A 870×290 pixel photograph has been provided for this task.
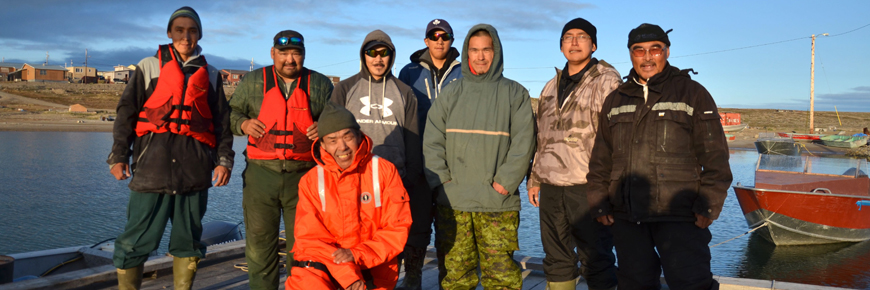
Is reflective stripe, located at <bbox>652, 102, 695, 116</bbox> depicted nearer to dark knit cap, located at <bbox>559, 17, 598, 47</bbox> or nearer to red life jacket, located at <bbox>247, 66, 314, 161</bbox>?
dark knit cap, located at <bbox>559, 17, 598, 47</bbox>

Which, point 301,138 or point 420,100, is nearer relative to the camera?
point 301,138

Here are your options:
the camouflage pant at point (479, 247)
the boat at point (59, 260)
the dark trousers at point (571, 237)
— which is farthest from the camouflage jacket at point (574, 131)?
the boat at point (59, 260)

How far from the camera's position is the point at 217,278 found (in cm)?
494

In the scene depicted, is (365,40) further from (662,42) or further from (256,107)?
(662,42)

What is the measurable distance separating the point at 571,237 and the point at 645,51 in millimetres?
1298

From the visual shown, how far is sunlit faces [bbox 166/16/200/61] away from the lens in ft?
12.2

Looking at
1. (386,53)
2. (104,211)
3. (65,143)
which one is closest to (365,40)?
(386,53)

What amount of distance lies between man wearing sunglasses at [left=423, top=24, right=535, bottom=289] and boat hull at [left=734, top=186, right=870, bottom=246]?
9339 mm

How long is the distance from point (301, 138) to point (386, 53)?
874 mm

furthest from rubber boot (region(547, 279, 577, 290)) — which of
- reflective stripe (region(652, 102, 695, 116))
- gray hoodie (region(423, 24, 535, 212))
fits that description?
reflective stripe (region(652, 102, 695, 116))

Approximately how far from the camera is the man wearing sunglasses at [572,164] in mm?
3646

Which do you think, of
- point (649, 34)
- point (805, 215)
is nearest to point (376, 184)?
point (649, 34)

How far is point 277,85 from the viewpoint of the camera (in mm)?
3943

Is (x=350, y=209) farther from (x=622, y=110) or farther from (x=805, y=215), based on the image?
(x=805, y=215)
